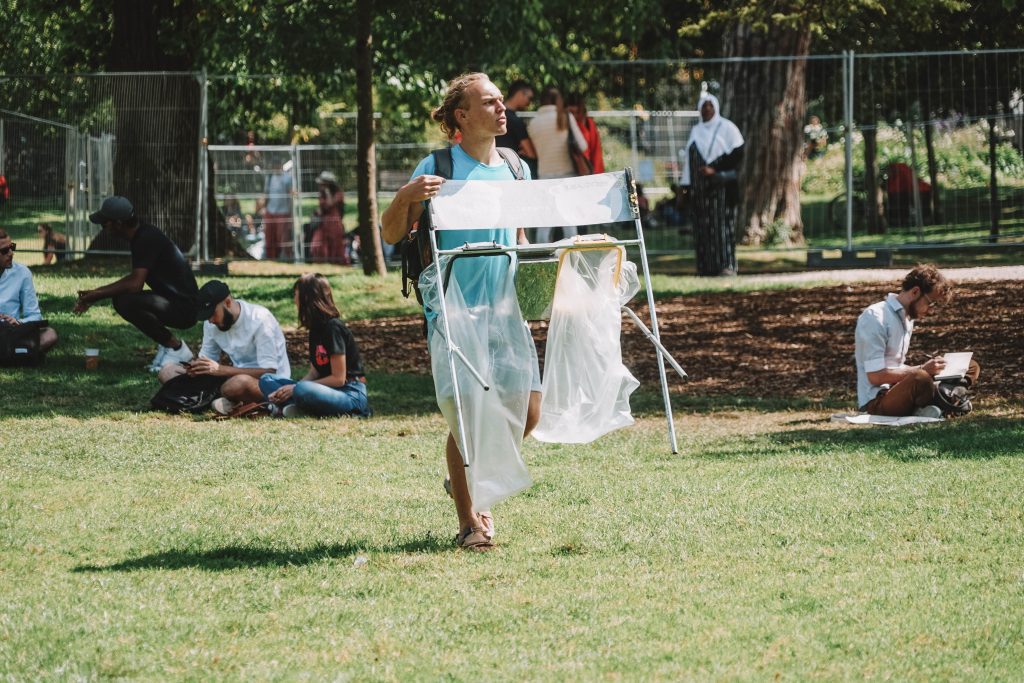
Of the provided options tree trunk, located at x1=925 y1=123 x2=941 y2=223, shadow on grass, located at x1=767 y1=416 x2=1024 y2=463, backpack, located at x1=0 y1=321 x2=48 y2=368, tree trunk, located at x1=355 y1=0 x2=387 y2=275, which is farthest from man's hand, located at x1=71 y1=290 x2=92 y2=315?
tree trunk, located at x1=925 y1=123 x2=941 y2=223

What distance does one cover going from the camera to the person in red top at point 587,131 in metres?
16.2

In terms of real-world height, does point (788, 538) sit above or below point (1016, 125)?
below

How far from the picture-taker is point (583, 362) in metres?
6.10

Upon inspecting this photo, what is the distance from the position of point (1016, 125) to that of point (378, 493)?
1369 cm

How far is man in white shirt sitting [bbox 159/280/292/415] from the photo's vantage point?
10289 mm

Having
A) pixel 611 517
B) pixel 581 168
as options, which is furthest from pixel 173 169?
pixel 611 517

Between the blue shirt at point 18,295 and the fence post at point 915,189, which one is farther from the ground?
the fence post at point 915,189

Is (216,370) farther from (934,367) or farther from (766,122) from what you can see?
(766,122)

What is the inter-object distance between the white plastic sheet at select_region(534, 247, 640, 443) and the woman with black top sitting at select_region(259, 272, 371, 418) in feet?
13.2

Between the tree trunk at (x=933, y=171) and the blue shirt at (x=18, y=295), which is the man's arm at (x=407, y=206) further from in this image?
the tree trunk at (x=933, y=171)

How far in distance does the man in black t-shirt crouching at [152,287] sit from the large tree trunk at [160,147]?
5.40 m

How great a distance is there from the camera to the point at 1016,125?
18.4m

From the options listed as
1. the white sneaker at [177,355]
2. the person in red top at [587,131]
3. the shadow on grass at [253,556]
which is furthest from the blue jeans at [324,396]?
the person in red top at [587,131]

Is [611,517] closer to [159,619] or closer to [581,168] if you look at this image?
[159,619]
